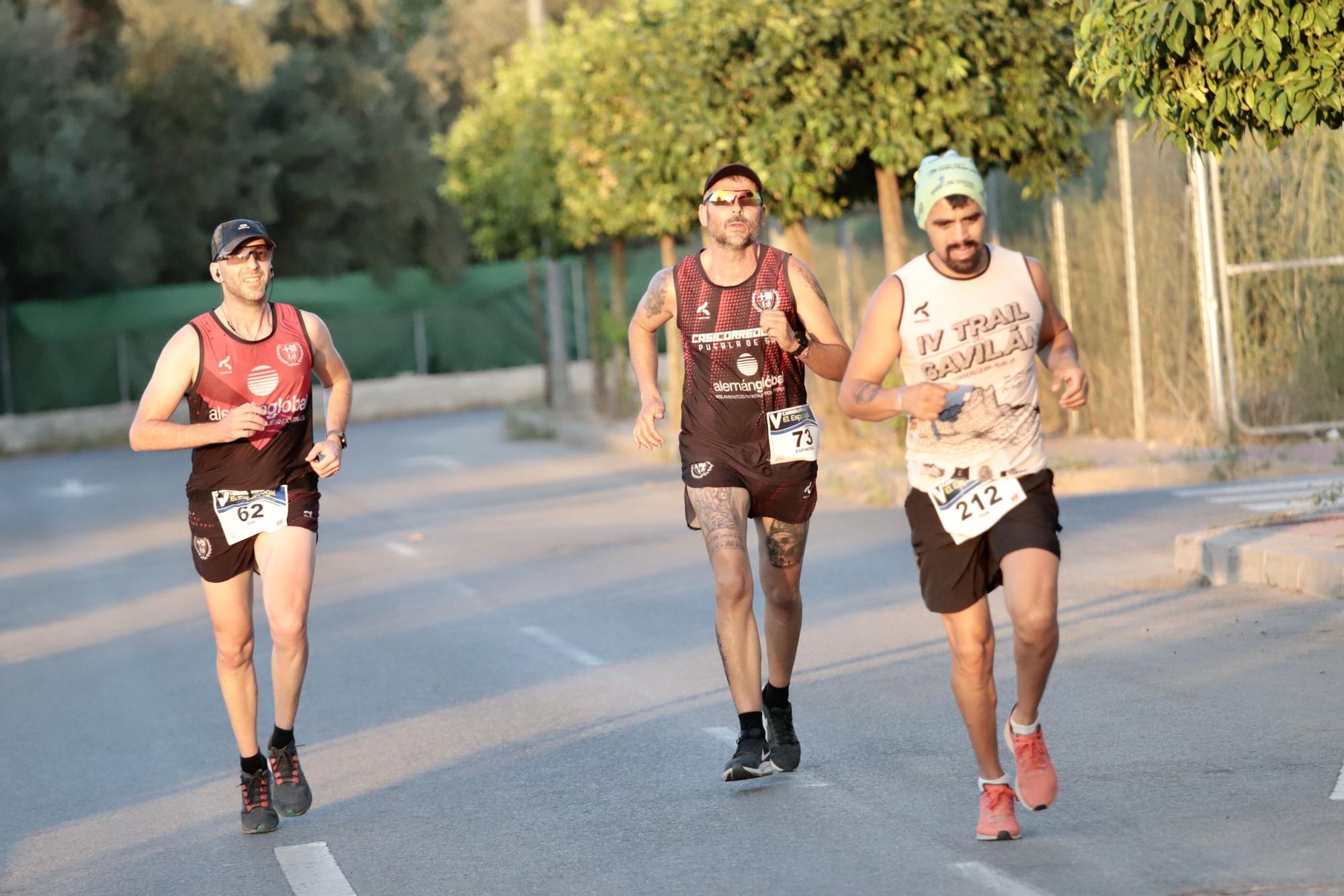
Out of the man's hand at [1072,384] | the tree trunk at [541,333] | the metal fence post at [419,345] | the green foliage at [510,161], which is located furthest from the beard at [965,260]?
the metal fence post at [419,345]

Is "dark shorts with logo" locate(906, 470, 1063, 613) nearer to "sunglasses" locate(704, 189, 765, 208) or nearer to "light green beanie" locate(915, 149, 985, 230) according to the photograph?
"light green beanie" locate(915, 149, 985, 230)

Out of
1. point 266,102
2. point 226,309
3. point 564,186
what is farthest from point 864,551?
point 266,102

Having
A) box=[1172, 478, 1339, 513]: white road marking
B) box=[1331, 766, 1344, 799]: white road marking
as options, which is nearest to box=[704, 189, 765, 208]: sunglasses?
box=[1331, 766, 1344, 799]: white road marking

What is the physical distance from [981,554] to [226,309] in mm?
2971

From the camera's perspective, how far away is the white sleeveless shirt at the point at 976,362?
6.19 metres

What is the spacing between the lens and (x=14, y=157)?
36.8 metres

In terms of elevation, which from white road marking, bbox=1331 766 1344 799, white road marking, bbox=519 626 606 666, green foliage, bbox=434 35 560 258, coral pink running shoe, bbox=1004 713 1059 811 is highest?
green foliage, bbox=434 35 560 258

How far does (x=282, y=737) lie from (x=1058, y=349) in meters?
3.10

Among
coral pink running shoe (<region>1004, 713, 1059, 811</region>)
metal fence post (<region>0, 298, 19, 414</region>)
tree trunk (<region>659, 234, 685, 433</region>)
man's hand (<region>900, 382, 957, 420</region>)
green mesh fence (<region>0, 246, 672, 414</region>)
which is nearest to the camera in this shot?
A: man's hand (<region>900, 382, 957, 420</region>)

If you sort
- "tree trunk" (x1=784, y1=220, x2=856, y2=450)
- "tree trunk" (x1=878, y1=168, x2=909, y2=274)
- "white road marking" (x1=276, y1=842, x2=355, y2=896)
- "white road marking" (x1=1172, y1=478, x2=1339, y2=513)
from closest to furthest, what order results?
1. "white road marking" (x1=276, y1=842, x2=355, y2=896)
2. "white road marking" (x1=1172, y1=478, x2=1339, y2=513)
3. "tree trunk" (x1=878, y1=168, x2=909, y2=274)
4. "tree trunk" (x1=784, y1=220, x2=856, y2=450)

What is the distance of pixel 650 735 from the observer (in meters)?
8.30

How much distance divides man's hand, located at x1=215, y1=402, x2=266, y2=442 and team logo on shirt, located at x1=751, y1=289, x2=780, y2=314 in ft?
5.96

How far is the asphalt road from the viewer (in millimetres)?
6164

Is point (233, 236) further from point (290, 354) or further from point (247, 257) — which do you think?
point (290, 354)
